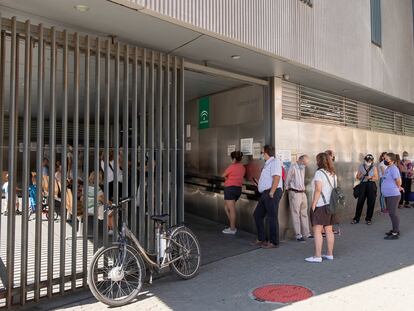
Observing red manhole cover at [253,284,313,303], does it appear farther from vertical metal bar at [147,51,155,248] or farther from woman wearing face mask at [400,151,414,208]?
A: woman wearing face mask at [400,151,414,208]

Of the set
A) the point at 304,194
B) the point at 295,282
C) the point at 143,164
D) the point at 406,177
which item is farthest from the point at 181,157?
the point at 406,177

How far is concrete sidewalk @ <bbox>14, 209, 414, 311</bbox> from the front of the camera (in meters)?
4.34

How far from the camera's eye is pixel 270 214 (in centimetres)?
679

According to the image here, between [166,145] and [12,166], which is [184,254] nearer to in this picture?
[166,145]

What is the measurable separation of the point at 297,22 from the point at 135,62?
3.11 metres

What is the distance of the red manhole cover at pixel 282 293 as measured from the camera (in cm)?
448

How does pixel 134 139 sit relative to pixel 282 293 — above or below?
above

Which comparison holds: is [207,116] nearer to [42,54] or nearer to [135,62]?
[135,62]

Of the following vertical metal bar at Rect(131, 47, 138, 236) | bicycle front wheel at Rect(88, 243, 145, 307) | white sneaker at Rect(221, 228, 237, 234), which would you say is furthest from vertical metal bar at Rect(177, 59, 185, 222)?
white sneaker at Rect(221, 228, 237, 234)

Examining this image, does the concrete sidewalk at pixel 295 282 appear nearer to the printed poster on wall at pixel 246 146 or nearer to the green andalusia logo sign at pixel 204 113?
the printed poster on wall at pixel 246 146

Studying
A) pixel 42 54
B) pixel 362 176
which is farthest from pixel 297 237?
pixel 42 54

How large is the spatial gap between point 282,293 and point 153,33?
368 cm

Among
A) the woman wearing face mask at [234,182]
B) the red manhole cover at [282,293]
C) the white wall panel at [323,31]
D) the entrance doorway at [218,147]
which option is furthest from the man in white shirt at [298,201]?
the red manhole cover at [282,293]

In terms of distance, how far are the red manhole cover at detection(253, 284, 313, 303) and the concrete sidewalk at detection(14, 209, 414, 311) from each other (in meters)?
0.11
